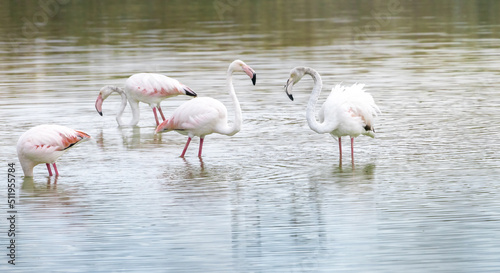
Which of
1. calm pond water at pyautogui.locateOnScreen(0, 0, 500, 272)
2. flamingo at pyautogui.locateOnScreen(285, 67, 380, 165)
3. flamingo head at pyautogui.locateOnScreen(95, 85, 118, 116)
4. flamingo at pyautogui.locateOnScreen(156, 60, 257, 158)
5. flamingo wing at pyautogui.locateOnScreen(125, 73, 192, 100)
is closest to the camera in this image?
calm pond water at pyautogui.locateOnScreen(0, 0, 500, 272)

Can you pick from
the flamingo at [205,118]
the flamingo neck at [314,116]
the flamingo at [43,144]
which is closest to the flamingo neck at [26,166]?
the flamingo at [43,144]

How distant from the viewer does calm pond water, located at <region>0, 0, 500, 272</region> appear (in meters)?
6.43

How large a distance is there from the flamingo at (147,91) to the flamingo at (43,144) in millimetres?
3345

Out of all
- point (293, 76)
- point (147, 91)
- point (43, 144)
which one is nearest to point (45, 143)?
point (43, 144)

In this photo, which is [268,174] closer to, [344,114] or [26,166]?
[344,114]

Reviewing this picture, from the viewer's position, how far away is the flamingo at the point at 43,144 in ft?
28.6

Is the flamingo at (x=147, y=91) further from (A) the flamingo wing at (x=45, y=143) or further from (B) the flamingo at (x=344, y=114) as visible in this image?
(A) the flamingo wing at (x=45, y=143)

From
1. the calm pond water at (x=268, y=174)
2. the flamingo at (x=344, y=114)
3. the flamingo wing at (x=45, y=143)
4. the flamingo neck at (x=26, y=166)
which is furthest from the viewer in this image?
the flamingo at (x=344, y=114)

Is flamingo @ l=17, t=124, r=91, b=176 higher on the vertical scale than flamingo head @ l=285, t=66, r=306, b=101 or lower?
lower

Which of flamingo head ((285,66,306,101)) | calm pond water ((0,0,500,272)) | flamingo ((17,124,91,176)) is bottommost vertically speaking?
calm pond water ((0,0,500,272))

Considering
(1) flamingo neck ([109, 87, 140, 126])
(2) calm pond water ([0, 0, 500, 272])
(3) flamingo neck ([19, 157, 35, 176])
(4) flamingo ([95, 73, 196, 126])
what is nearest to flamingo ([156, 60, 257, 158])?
(2) calm pond water ([0, 0, 500, 272])

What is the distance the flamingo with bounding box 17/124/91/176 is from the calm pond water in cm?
21

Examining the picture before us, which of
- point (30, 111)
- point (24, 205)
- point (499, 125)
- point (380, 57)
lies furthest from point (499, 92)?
point (24, 205)

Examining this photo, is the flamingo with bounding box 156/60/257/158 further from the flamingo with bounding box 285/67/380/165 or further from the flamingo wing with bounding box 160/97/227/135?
the flamingo with bounding box 285/67/380/165
